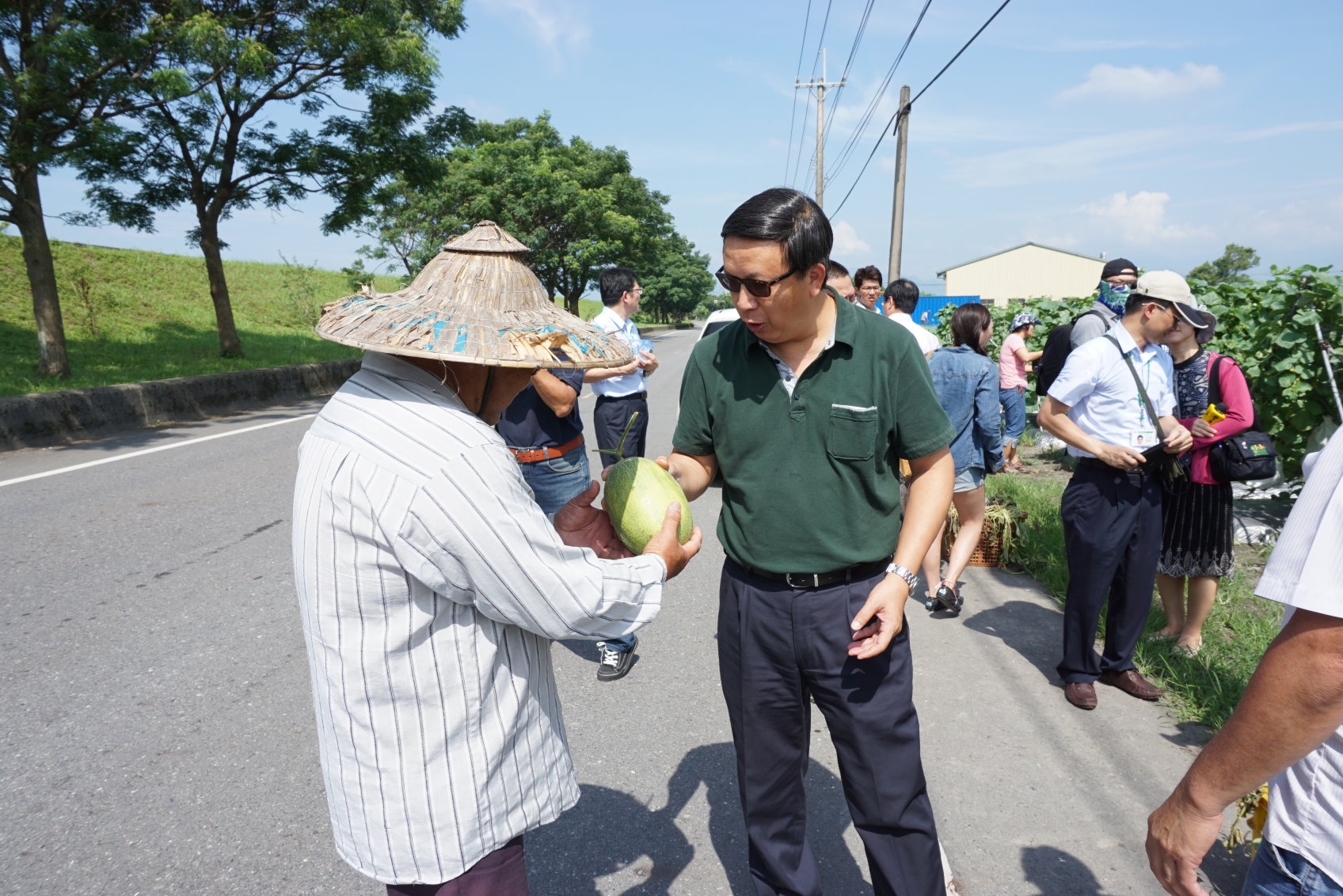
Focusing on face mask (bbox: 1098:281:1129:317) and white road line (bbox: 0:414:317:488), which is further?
white road line (bbox: 0:414:317:488)

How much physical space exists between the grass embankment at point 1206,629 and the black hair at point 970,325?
1.59 metres

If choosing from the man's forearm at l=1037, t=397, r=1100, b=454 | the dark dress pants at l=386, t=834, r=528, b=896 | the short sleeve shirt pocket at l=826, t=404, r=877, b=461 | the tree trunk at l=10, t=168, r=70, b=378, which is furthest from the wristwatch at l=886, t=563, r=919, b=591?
the tree trunk at l=10, t=168, r=70, b=378

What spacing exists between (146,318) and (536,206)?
16.1 m

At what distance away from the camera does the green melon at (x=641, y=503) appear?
6.77 feet

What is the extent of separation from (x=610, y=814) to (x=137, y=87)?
13.1 metres

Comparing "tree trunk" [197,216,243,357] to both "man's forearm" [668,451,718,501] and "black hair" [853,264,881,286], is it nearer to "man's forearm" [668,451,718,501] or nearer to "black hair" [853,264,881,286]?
"black hair" [853,264,881,286]

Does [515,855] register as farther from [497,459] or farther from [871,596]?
[871,596]

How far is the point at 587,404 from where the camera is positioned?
43.7ft

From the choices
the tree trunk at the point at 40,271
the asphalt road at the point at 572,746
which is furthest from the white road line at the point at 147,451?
the tree trunk at the point at 40,271

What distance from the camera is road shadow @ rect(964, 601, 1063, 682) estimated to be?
4.28 m

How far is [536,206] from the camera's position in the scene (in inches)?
1232

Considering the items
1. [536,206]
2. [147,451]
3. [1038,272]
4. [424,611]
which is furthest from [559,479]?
[1038,272]

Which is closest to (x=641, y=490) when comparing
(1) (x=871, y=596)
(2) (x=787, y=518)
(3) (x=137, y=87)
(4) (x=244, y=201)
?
(2) (x=787, y=518)

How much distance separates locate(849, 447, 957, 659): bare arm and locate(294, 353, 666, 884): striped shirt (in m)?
0.71
